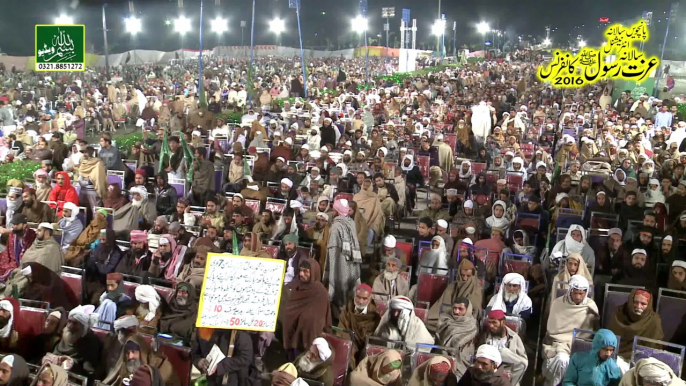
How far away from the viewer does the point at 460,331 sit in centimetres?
572

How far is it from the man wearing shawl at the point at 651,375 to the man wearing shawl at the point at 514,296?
1732mm

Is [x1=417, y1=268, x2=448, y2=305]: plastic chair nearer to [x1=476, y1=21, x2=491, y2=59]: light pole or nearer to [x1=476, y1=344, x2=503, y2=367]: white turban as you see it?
[x1=476, y1=344, x2=503, y2=367]: white turban

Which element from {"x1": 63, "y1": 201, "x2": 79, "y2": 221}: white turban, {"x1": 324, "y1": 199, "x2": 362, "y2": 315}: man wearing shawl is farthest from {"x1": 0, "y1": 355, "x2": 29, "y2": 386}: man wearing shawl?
{"x1": 63, "y1": 201, "x2": 79, "y2": 221}: white turban

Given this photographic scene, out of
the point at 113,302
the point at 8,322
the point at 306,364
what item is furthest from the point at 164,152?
the point at 306,364

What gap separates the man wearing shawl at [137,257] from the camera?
7257 mm

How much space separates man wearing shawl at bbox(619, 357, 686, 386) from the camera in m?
4.41

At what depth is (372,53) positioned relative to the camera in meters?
38.9

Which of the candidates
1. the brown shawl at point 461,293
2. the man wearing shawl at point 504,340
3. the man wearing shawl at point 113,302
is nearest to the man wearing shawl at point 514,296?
the brown shawl at point 461,293

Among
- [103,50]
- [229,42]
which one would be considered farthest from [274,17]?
[103,50]

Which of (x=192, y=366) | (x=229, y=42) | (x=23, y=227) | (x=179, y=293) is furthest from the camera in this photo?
(x=229, y=42)

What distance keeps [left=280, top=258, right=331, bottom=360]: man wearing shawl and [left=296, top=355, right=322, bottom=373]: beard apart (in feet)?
2.85

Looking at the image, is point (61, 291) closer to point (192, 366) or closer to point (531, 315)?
point (192, 366)

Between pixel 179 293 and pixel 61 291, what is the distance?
1421mm

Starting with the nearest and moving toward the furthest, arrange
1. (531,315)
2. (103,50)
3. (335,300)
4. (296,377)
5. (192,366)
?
(296,377) → (192,366) → (531,315) → (335,300) → (103,50)
